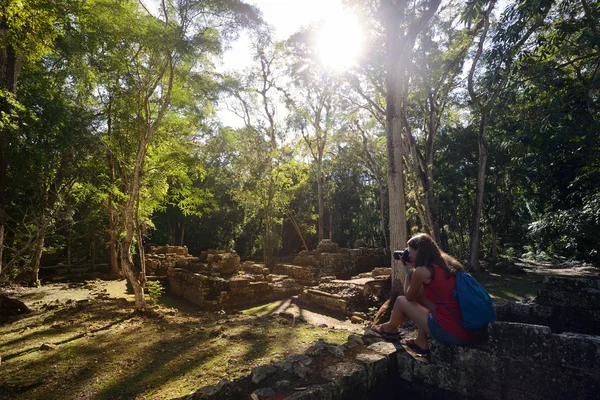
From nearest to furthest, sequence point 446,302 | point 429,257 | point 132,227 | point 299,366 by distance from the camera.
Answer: point 299,366
point 446,302
point 429,257
point 132,227

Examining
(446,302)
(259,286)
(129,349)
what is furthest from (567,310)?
(259,286)

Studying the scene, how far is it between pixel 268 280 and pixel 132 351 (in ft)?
23.7

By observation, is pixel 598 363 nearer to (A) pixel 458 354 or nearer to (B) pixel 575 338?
(B) pixel 575 338

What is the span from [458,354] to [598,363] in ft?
3.00

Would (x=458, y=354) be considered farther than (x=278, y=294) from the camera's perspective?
No

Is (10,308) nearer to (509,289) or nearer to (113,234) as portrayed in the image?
(113,234)

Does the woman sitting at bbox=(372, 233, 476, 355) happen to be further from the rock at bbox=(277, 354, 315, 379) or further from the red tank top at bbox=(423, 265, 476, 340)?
the rock at bbox=(277, 354, 315, 379)

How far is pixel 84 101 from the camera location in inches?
448

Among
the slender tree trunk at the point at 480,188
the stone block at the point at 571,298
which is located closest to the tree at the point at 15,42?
the stone block at the point at 571,298

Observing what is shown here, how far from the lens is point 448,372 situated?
2678mm

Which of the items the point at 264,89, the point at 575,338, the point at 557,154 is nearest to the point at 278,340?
the point at 575,338

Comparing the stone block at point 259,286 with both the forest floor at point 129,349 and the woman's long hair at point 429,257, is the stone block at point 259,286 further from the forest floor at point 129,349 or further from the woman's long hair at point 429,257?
the woman's long hair at point 429,257

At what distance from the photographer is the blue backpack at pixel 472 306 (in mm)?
2691

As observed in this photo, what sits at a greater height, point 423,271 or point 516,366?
point 423,271
